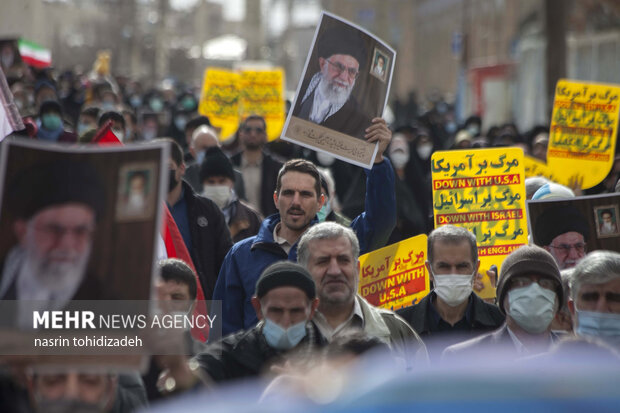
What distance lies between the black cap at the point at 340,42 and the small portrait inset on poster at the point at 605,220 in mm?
1409

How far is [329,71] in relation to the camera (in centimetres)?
669

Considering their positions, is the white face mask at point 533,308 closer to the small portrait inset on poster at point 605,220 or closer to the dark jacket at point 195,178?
the small portrait inset on poster at point 605,220

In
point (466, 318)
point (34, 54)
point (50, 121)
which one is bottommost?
point (466, 318)

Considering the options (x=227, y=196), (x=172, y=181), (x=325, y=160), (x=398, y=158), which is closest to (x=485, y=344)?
(x=172, y=181)

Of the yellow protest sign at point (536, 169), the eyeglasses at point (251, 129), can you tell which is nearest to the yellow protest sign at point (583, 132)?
the yellow protest sign at point (536, 169)

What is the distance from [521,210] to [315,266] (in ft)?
8.92

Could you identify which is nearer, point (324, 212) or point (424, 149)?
point (324, 212)

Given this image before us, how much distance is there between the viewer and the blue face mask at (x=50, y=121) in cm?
1135

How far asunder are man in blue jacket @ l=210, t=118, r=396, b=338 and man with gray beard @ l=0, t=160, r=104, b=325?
207cm

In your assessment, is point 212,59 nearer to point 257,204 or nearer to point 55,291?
point 257,204

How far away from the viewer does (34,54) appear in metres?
20.8

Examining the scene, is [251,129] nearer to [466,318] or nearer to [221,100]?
[466,318]

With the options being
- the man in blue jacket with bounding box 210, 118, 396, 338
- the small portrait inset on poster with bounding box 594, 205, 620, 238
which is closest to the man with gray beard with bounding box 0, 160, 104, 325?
the man in blue jacket with bounding box 210, 118, 396, 338

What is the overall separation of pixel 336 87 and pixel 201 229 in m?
1.15
